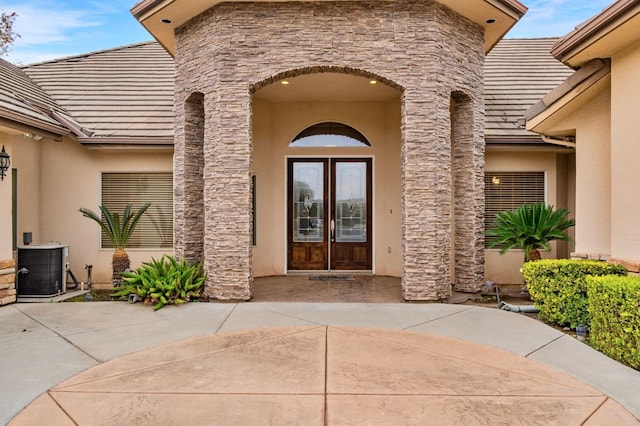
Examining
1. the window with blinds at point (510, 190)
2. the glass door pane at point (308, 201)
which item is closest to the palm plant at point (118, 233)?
the glass door pane at point (308, 201)

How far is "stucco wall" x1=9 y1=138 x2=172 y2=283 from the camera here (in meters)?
9.12

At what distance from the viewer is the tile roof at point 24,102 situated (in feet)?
21.4

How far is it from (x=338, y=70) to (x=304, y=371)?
5.27 meters

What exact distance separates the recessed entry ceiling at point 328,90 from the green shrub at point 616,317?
544 cm

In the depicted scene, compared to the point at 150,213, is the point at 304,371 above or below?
below

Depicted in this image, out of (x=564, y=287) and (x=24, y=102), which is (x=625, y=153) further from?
(x=24, y=102)

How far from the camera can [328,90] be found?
9195 mm

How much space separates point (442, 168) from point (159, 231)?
6513 millimetres

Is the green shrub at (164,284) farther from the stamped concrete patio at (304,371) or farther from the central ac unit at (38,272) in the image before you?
the central ac unit at (38,272)

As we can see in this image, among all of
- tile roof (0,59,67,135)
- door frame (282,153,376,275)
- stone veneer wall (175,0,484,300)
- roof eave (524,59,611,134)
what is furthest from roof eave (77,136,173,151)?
roof eave (524,59,611,134)

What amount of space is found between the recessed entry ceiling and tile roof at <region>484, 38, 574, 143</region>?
2.55 meters

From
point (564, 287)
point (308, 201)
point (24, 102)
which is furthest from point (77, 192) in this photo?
point (564, 287)

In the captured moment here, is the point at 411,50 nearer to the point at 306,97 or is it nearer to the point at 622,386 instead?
the point at 306,97

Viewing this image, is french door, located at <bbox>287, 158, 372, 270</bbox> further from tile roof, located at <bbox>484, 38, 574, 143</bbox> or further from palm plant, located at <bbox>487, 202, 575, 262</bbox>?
palm plant, located at <bbox>487, 202, 575, 262</bbox>
